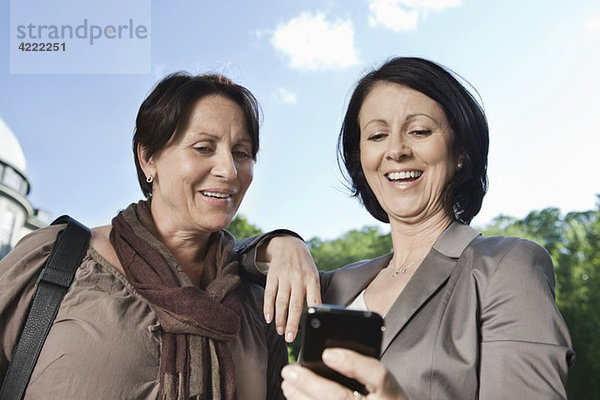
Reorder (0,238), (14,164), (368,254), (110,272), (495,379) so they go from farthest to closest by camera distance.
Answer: (368,254) < (14,164) < (0,238) < (110,272) < (495,379)

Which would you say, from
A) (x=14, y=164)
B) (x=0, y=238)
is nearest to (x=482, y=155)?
(x=0, y=238)

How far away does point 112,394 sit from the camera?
8.36 feet

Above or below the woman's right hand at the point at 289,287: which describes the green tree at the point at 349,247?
below

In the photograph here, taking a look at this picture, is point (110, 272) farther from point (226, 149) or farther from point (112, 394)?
point (226, 149)

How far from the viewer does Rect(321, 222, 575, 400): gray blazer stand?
205 centimetres

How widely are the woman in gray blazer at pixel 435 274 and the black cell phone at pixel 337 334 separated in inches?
1.7

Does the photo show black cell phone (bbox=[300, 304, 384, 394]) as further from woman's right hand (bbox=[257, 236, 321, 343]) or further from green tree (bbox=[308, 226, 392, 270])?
green tree (bbox=[308, 226, 392, 270])

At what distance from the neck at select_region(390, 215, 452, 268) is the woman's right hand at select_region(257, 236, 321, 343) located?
0.55 m

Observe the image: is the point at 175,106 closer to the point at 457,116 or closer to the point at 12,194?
the point at 457,116

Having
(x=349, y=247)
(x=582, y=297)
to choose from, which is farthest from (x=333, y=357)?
(x=349, y=247)

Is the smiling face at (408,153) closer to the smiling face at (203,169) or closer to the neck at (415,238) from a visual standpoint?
the neck at (415,238)

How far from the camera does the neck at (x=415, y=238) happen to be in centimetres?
305

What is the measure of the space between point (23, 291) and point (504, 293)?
2208 mm

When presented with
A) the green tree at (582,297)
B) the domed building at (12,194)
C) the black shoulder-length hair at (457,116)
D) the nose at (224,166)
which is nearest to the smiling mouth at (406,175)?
the black shoulder-length hair at (457,116)
